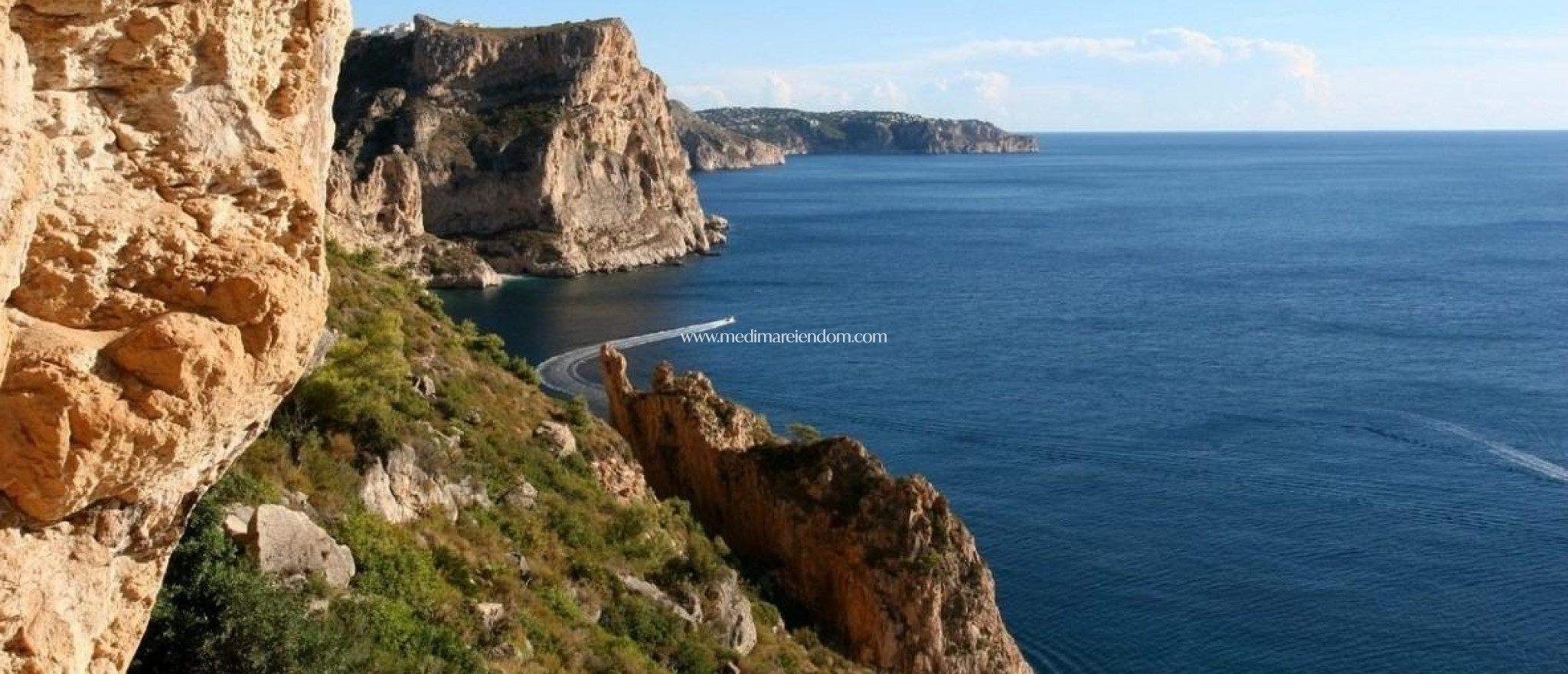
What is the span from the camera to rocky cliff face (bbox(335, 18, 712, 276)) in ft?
380

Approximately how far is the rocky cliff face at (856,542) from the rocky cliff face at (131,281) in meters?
19.8

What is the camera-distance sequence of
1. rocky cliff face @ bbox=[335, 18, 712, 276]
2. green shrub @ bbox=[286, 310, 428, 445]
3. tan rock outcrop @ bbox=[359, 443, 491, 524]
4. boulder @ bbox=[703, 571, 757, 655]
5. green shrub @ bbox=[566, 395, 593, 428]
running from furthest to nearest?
rocky cliff face @ bbox=[335, 18, 712, 276], green shrub @ bbox=[566, 395, 593, 428], boulder @ bbox=[703, 571, 757, 655], green shrub @ bbox=[286, 310, 428, 445], tan rock outcrop @ bbox=[359, 443, 491, 524]

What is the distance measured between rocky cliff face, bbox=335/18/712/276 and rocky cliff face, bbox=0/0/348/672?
100 m

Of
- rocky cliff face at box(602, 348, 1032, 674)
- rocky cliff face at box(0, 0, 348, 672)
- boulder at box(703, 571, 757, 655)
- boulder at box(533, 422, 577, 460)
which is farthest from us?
rocky cliff face at box(602, 348, 1032, 674)

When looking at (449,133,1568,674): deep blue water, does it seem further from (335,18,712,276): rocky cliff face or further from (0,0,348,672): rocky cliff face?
(0,0,348,672): rocky cliff face

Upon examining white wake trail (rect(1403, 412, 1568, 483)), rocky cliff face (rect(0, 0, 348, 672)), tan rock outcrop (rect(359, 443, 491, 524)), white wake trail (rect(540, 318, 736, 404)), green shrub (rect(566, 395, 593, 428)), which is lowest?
white wake trail (rect(540, 318, 736, 404))

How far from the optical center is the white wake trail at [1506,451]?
5062cm

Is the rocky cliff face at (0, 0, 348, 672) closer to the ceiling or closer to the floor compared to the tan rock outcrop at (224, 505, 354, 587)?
closer to the ceiling

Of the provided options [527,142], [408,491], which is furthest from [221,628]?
[527,142]

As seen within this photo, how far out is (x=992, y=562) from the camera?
41750mm

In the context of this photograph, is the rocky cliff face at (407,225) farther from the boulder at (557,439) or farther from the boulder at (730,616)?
the boulder at (730,616)

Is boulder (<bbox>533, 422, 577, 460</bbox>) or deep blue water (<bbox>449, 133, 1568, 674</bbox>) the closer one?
boulder (<bbox>533, 422, 577, 460</bbox>)

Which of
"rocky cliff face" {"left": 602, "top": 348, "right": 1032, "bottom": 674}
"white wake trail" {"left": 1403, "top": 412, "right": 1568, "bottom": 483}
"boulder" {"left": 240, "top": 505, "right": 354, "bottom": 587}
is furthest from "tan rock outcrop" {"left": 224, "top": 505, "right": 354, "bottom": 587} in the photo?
"white wake trail" {"left": 1403, "top": 412, "right": 1568, "bottom": 483}

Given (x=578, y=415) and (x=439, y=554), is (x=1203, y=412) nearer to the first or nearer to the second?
(x=578, y=415)
